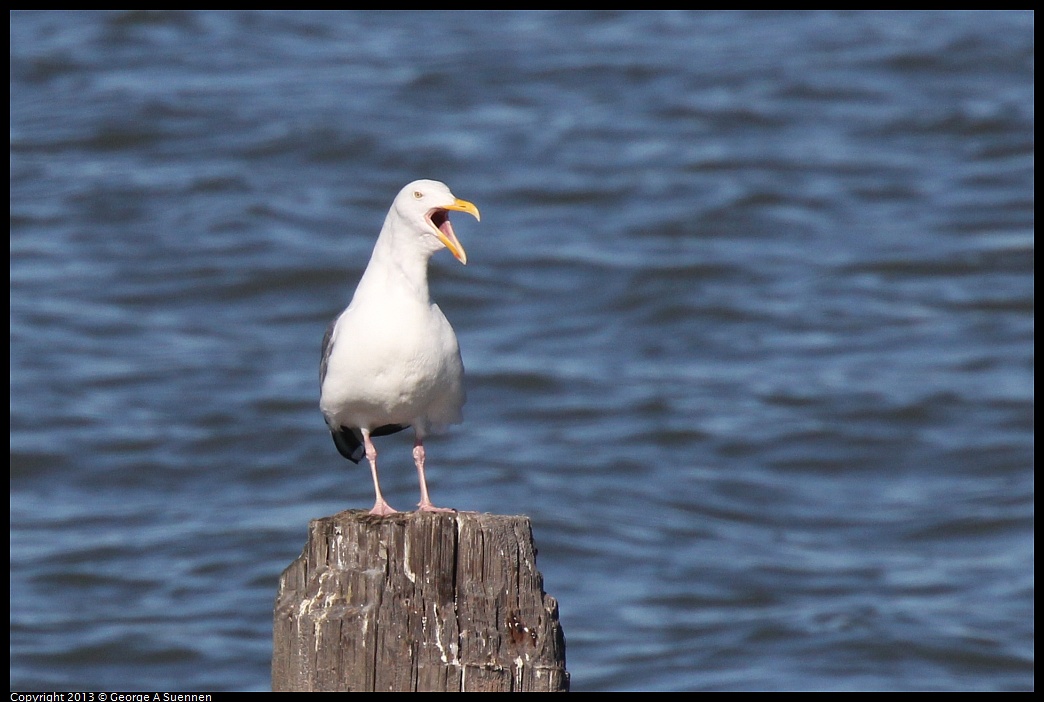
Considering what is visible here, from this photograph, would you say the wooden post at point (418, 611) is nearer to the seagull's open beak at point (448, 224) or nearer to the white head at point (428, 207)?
the seagull's open beak at point (448, 224)


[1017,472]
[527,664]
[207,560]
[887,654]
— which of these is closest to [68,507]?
[207,560]

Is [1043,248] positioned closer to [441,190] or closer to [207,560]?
[207,560]

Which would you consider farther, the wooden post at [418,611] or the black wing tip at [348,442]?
the black wing tip at [348,442]

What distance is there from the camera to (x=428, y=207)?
6.15 metres

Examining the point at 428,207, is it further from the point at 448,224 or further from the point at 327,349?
the point at 327,349

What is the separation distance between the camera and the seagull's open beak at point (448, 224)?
6035mm

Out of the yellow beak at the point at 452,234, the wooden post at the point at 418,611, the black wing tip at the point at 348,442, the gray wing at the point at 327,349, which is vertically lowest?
the wooden post at the point at 418,611

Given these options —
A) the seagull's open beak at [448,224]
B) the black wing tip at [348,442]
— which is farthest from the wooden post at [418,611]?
the black wing tip at [348,442]

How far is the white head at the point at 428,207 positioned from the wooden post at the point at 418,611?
4.62 feet

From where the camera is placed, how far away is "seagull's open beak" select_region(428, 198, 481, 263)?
238 inches

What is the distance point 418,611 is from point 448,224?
6.46 ft

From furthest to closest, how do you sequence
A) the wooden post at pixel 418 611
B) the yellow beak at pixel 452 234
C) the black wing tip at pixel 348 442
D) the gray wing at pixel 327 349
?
the black wing tip at pixel 348 442 < the gray wing at pixel 327 349 < the yellow beak at pixel 452 234 < the wooden post at pixel 418 611

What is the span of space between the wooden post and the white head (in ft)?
4.62

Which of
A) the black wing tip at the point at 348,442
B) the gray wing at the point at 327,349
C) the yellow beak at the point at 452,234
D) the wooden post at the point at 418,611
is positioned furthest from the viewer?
the black wing tip at the point at 348,442
